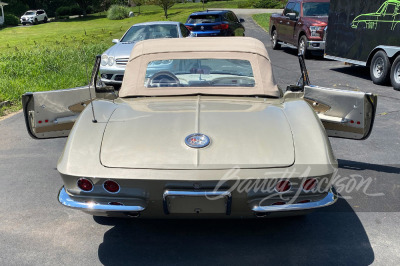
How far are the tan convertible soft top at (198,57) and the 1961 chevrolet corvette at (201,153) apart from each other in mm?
16

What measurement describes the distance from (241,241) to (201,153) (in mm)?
955

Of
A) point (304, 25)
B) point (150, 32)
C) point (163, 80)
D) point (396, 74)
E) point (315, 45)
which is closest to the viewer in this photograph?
point (163, 80)

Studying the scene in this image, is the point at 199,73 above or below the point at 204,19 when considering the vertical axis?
above

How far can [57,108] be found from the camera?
473 cm

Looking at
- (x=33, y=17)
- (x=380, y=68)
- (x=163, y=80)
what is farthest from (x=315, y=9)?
(x=33, y=17)

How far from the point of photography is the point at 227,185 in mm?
3242

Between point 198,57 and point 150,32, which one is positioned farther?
point 150,32

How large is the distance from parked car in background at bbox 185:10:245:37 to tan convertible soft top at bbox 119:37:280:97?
14.0 meters

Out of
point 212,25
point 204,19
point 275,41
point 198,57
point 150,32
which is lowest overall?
point 275,41

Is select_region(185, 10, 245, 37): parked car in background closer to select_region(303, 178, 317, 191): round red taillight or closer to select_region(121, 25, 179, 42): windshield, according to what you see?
select_region(121, 25, 179, 42): windshield

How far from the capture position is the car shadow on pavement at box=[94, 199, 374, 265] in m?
3.60

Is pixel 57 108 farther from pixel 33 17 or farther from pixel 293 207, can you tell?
pixel 33 17

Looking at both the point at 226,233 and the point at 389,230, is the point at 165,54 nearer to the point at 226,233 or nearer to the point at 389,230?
the point at 226,233

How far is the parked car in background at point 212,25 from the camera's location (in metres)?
19.0
